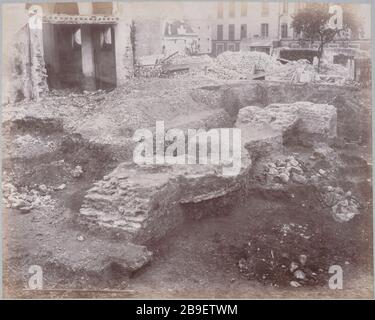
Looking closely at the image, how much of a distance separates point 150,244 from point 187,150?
5.58 ft

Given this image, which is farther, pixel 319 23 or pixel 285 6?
pixel 319 23

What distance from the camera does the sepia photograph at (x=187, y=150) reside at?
705 cm

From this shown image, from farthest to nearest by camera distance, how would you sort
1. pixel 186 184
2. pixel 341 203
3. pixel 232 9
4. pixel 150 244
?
pixel 341 203 → pixel 186 184 → pixel 232 9 → pixel 150 244

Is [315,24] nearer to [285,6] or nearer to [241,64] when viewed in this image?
[285,6]

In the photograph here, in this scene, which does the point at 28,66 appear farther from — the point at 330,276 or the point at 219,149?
the point at 330,276

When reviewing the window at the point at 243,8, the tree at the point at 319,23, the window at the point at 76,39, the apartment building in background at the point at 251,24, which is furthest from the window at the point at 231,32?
the window at the point at 76,39

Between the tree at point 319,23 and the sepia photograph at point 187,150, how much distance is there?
0.02 metres

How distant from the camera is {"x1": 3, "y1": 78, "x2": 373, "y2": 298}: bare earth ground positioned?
7.00m

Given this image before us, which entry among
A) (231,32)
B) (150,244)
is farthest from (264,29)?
(150,244)

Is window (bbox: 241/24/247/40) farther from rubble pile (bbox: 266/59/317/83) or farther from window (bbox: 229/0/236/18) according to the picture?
rubble pile (bbox: 266/59/317/83)

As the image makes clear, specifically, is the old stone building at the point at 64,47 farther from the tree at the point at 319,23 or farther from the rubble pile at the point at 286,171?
the rubble pile at the point at 286,171

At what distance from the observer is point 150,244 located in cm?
714

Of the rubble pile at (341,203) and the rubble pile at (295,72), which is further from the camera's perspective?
the rubble pile at (295,72)

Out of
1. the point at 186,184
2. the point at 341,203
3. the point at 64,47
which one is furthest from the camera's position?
the point at 64,47
